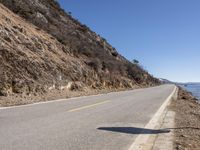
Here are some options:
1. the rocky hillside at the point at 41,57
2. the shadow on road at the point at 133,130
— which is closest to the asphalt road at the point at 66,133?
the shadow on road at the point at 133,130

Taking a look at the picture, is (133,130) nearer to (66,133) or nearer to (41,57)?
(66,133)

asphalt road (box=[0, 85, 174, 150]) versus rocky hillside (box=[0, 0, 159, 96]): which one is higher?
rocky hillside (box=[0, 0, 159, 96])

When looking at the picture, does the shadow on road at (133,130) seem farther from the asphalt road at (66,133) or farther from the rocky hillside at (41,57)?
the rocky hillside at (41,57)

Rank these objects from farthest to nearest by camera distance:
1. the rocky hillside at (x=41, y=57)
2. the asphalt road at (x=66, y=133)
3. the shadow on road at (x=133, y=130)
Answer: the rocky hillside at (x=41, y=57) < the shadow on road at (x=133, y=130) < the asphalt road at (x=66, y=133)

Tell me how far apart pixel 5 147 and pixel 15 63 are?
60.1 feet

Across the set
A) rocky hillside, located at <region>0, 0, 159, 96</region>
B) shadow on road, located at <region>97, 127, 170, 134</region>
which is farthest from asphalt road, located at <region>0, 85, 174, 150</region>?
rocky hillside, located at <region>0, 0, 159, 96</region>

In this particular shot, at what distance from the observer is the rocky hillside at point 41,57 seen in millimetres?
23797

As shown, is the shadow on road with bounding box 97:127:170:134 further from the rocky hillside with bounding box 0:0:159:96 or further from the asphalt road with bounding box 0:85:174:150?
the rocky hillside with bounding box 0:0:159:96

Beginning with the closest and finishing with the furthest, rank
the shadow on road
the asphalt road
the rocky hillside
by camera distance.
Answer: the asphalt road → the shadow on road → the rocky hillside

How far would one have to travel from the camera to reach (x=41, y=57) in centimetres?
2939

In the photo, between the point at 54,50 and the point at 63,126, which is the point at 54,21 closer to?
the point at 54,50

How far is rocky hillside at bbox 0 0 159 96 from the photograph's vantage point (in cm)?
2380

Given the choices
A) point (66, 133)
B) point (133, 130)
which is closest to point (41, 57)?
point (133, 130)

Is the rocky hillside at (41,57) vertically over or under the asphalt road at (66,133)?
over
